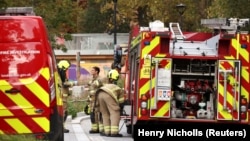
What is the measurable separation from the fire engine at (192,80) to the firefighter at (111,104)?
3.37m

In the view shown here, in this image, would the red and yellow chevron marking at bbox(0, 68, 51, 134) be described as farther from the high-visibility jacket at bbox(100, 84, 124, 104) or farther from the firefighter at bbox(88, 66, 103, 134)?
the firefighter at bbox(88, 66, 103, 134)

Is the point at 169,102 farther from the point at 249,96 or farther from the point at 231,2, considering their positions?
the point at 231,2

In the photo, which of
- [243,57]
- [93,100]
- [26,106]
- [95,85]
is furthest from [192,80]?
[93,100]

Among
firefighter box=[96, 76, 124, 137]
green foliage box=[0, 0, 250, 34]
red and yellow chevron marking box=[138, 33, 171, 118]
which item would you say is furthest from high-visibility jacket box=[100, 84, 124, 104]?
red and yellow chevron marking box=[138, 33, 171, 118]

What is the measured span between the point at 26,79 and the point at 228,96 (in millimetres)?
4602

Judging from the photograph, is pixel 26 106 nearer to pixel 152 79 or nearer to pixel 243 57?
pixel 152 79

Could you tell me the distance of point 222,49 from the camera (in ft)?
55.0

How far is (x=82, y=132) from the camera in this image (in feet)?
72.3

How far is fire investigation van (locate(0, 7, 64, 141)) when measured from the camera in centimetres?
1338

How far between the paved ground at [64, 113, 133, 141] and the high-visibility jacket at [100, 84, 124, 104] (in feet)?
2.94

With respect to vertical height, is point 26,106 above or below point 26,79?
below

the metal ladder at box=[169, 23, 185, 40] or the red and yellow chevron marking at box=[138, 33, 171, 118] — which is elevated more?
the metal ladder at box=[169, 23, 185, 40]

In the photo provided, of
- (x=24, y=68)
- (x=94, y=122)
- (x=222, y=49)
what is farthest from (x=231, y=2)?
(x=24, y=68)

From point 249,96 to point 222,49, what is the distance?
41.2 inches
